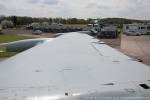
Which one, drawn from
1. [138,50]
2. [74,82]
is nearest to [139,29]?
[138,50]

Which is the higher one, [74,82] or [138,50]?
[74,82]

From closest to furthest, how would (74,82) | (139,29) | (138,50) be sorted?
(74,82), (138,50), (139,29)

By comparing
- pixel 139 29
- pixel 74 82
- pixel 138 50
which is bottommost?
pixel 139 29

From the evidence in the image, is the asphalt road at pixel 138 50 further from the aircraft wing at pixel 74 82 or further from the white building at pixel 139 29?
the white building at pixel 139 29

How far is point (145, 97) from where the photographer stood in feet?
6.30

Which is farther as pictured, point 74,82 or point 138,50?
point 138,50

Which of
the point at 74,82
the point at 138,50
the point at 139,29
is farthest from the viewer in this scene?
the point at 139,29

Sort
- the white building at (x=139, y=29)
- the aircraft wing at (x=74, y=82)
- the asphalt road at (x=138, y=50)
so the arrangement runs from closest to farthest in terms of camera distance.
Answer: the aircraft wing at (x=74, y=82)
the asphalt road at (x=138, y=50)
the white building at (x=139, y=29)

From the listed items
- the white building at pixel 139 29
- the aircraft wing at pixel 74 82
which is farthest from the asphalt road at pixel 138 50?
the white building at pixel 139 29

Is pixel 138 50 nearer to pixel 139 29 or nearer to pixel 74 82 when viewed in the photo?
pixel 74 82

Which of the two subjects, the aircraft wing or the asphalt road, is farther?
the asphalt road

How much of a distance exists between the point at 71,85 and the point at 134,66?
1.05 metres

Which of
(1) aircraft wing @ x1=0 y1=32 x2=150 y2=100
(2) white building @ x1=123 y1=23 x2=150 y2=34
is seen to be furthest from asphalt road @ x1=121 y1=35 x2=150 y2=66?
(2) white building @ x1=123 y1=23 x2=150 y2=34

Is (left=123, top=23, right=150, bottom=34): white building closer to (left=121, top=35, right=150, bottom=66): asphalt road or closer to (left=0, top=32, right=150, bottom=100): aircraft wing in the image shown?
(left=121, top=35, right=150, bottom=66): asphalt road
